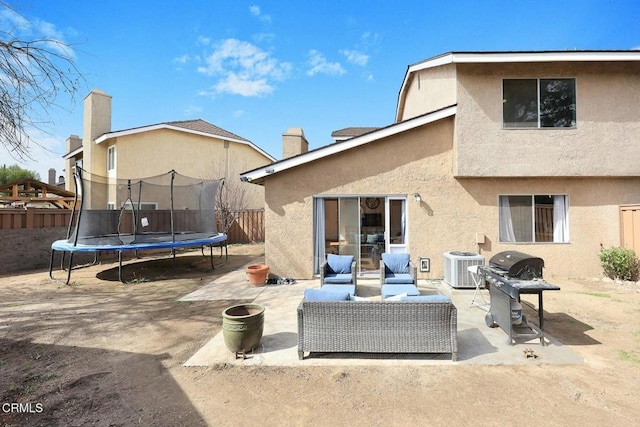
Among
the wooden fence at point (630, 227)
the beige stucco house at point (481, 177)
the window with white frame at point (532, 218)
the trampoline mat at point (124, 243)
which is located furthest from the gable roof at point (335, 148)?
the wooden fence at point (630, 227)

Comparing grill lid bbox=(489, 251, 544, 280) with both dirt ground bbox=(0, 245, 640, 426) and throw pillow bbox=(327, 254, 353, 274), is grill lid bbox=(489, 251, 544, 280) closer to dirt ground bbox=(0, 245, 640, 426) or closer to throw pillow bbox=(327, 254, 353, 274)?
dirt ground bbox=(0, 245, 640, 426)

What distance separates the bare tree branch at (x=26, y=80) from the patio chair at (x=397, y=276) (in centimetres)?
650

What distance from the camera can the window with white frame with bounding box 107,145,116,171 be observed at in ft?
56.0

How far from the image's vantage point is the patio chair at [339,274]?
272 inches

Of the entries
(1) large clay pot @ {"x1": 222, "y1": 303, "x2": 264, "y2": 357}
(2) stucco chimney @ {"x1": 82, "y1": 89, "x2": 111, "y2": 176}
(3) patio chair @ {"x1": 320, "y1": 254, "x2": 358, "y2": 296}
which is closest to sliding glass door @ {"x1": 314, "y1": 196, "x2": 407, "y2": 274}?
(3) patio chair @ {"x1": 320, "y1": 254, "x2": 358, "y2": 296}

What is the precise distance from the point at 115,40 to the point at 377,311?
271 inches

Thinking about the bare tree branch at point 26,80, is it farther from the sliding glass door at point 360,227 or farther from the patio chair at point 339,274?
the sliding glass door at point 360,227

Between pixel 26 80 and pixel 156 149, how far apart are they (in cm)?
1472

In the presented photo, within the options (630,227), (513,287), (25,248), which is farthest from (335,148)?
(25,248)

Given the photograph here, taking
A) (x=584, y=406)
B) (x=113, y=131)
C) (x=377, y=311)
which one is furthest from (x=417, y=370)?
(x=113, y=131)

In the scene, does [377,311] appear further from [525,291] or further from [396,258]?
[396,258]

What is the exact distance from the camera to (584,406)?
308cm

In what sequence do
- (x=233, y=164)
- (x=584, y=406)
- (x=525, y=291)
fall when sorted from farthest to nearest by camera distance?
(x=233, y=164)
(x=525, y=291)
(x=584, y=406)

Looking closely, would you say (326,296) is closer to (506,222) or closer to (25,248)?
(506,222)
